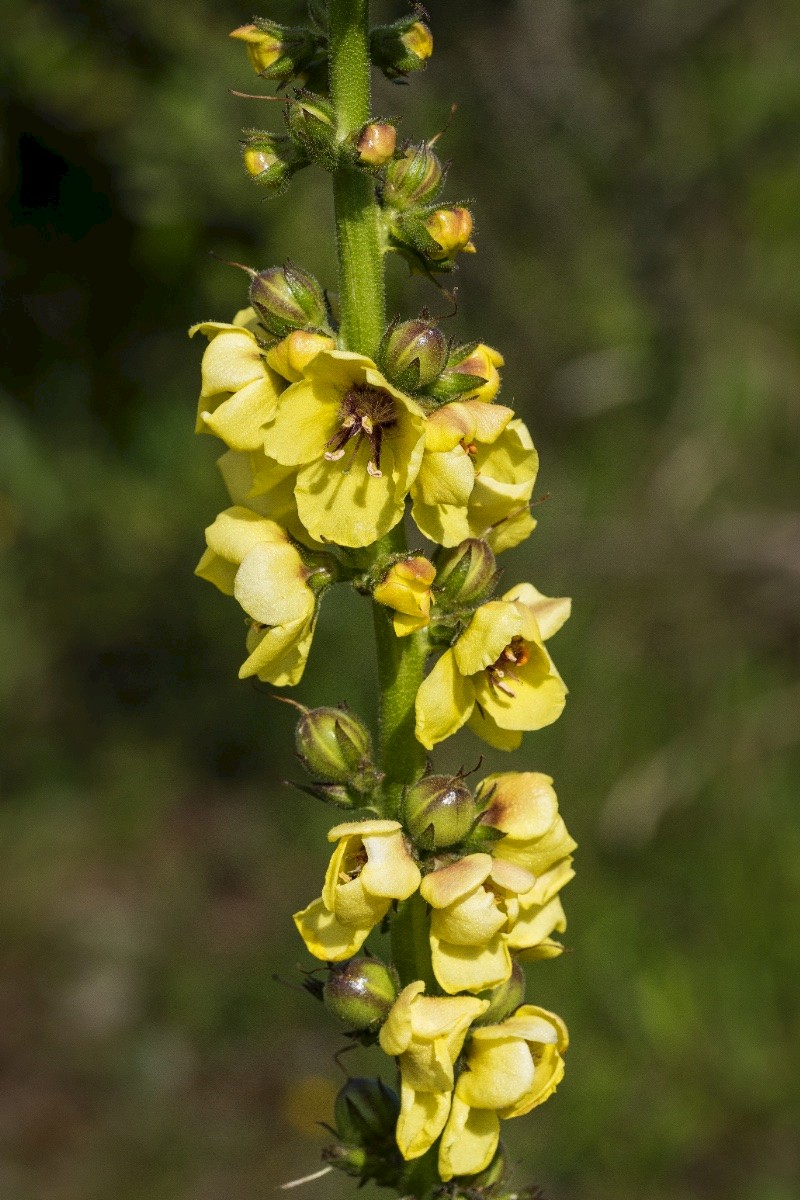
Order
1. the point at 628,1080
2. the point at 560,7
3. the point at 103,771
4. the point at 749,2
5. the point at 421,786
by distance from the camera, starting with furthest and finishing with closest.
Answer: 1. the point at 103,771
2. the point at 749,2
3. the point at 560,7
4. the point at 628,1080
5. the point at 421,786

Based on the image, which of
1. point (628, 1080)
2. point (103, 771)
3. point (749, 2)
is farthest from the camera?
point (103, 771)

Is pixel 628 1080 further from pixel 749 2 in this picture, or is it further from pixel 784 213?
pixel 749 2

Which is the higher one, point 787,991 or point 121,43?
point 121,43

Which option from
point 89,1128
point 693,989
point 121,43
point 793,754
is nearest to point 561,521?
point 793,754

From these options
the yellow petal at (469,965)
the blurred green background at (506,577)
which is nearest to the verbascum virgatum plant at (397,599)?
the yellow petal at (469,965)

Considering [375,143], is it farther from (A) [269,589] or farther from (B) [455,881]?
(B) [455,881]

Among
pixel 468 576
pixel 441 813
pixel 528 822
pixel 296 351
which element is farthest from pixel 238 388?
pixel 528 822

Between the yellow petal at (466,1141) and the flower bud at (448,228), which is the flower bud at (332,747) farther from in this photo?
the flower bud at (448,228)
